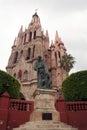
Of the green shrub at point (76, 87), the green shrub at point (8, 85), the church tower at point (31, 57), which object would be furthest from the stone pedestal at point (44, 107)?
the church tower at point (31, 57)

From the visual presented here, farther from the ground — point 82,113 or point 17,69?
point 17,69

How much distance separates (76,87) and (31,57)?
3088 centimetres

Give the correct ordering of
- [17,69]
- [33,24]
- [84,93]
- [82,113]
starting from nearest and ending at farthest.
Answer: [82,113]
[84,93]
[17,69]
[33,24]

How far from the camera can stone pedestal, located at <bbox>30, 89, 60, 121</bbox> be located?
417 inches

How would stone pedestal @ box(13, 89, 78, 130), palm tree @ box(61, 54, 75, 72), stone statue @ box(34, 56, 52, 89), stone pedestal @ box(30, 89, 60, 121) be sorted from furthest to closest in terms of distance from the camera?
palm tree @ box(61, 54, 75, 72) → stone statue @ box(34, 56, 52, 89) → stone pedestal @ box(30, 89, 60, 121) → stone pedestal @ box(13, 89, 78, 130)

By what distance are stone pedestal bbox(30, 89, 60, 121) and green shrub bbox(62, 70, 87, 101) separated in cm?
426

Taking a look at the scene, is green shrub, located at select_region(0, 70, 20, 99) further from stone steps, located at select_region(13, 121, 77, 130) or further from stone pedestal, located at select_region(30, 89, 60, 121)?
stone steps, located at select_region(13, 121, 77, 130)

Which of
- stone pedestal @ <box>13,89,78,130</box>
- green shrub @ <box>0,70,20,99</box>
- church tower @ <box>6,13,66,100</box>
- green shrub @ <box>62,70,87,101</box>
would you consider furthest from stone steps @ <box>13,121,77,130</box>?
church tower @ <box>6,13,66,100</box>

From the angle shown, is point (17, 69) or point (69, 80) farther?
point (17, 69)

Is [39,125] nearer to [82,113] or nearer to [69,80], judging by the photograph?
[82,113]

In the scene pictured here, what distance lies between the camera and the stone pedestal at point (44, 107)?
1059 cm

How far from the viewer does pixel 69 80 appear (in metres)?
16.4

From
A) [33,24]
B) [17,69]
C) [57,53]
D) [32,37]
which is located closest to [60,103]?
[17,69]

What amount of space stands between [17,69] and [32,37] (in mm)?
12054
